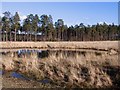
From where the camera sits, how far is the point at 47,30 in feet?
309

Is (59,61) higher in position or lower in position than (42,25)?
lower

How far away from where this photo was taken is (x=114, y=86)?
38.6 ft

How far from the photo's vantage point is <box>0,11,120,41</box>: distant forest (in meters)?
85.1

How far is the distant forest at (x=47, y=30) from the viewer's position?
279ft

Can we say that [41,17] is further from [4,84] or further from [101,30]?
[4,84]

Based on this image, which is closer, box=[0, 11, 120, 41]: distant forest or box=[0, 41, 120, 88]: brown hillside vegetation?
box=[0, 41, 120, 88]: brown hillside vegetation

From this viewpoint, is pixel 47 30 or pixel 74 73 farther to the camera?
pixel 47 30

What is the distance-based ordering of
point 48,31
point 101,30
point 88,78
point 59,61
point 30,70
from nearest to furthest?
point 88,78 → point 30,70 → point 59,61 → point 48,31 → point 101,30

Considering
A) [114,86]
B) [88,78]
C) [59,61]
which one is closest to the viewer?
[114,86]

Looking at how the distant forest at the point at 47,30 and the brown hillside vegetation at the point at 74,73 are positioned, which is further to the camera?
the distant forest at the point at 47,30

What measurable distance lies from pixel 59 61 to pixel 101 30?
96588 millimetres

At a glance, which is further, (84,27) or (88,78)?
(84,27)

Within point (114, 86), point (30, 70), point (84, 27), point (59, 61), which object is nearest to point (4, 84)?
point (30, 70)

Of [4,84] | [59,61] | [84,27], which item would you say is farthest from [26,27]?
[4,84]
